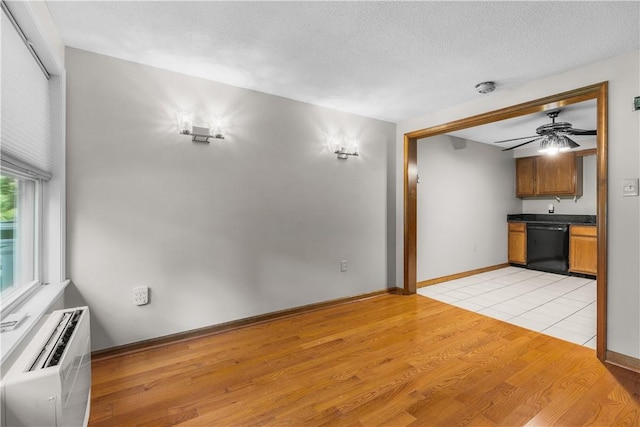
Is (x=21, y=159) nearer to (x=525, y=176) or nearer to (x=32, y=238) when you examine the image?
(x=32, y=238)

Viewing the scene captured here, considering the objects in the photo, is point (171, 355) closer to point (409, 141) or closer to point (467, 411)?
point (467, 411)

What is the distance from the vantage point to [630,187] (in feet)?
7.48

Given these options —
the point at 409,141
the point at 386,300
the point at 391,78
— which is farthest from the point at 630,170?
the point at 386,300

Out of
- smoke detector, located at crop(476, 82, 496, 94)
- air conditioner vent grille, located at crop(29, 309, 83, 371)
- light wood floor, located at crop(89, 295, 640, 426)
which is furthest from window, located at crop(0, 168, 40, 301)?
smoke detector, located at crop(476, 82, 496, 94)

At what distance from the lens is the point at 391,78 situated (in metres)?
2.83

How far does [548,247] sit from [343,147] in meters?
4.39

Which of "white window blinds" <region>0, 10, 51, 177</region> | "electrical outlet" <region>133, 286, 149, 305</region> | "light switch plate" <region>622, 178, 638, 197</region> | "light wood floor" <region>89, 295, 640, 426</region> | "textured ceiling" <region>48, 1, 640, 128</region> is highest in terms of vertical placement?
"textured ceiling" <region>48, 1, 640, 128</region>

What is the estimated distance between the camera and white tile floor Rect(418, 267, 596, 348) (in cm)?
305

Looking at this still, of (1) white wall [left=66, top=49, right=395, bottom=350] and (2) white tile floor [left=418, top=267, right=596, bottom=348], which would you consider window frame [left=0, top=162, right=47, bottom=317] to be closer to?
(1) white wall [left=66, top=49, right=395, bottom=350]

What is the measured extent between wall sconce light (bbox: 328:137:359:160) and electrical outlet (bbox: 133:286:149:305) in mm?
2388

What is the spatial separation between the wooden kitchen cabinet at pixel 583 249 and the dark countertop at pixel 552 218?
20 centimetres

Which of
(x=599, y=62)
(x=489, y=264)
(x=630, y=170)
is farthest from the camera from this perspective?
(x=489, y=264)

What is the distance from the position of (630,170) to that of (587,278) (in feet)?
12.1

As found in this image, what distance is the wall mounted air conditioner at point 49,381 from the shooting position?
1.10 m
